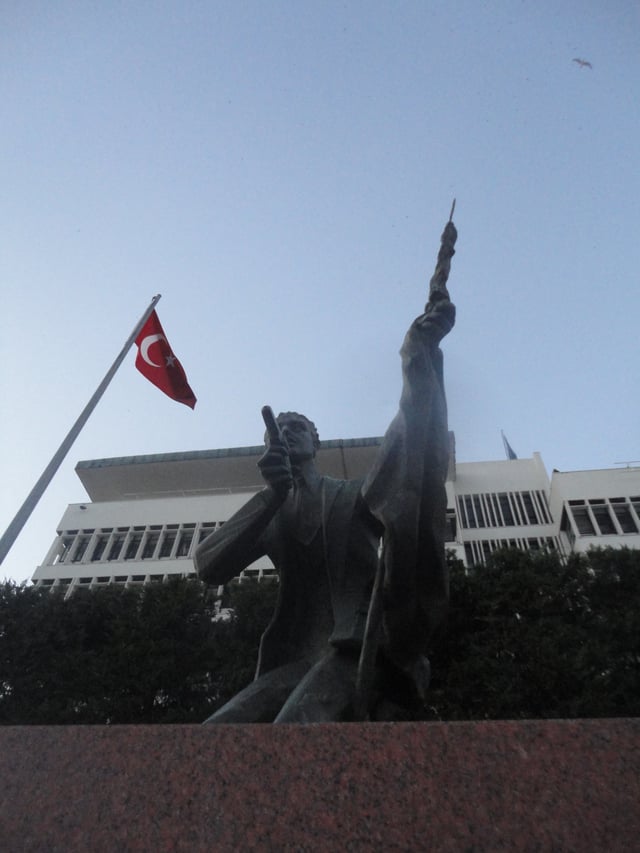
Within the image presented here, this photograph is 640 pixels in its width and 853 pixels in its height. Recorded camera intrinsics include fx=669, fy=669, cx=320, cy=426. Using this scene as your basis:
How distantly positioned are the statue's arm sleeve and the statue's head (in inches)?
18.6

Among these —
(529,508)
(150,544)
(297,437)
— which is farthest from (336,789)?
(529,508)

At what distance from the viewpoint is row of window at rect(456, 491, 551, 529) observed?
3491 centimetres

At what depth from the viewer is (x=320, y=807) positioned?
1804 millimetres

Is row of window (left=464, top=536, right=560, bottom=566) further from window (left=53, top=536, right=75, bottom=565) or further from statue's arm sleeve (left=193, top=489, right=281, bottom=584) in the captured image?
statue's arm sleeve (left=193, top=489, right=281, bottom=584)

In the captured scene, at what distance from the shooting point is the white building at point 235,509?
30.6 m

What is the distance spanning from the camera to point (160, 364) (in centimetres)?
1143

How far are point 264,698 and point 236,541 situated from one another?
750 mm

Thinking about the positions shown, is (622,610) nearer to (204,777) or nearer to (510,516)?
(204,777)

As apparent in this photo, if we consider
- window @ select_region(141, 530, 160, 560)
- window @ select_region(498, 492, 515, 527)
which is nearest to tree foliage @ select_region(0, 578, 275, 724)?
window @ select_region(141, 530, 160, 560)

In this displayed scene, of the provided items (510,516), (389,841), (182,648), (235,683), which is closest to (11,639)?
(182,648)

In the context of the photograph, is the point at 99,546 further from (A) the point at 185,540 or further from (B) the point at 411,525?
(B) the point at 411,525

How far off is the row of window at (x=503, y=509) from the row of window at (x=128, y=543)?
13143mm

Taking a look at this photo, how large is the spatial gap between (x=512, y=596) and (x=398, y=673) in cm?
1186

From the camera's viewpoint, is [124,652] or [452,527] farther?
[452,527]
